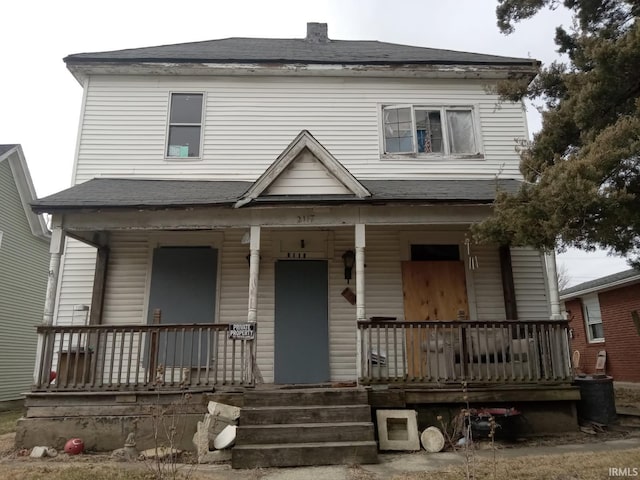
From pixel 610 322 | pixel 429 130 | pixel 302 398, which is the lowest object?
pixel 302 398

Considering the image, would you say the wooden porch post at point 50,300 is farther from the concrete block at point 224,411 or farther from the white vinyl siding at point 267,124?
the concrete block at point 224,411

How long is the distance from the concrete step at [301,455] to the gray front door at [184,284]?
3505mm

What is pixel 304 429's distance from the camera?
235 inches

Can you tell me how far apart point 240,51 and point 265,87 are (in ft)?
4.66

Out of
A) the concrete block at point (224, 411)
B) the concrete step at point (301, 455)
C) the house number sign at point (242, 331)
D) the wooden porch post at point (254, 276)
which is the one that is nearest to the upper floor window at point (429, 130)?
the wooden porch post at point (254, 276)

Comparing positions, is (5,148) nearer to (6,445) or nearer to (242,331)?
(6,445)

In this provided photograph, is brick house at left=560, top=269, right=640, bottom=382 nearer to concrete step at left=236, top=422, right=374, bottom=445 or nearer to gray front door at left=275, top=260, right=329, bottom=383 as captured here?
gray front door at left=275, top=260, right=329, bottom=383

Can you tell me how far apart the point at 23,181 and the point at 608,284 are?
19.9 meters

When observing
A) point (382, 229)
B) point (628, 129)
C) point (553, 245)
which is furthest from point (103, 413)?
point (628, 129)

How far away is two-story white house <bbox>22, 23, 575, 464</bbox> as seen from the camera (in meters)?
7.18

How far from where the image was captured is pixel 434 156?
32.8ft

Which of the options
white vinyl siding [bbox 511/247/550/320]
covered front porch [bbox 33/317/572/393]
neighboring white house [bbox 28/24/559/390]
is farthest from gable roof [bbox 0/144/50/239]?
white vinyl siding [bbox 511/247/550/320]

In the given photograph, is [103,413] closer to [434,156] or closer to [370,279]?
[370,279]

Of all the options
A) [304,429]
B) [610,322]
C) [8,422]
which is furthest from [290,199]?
[610,322]
